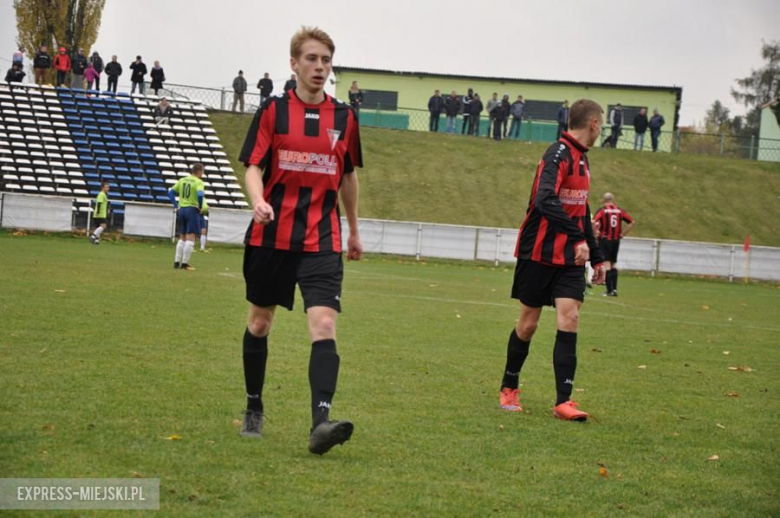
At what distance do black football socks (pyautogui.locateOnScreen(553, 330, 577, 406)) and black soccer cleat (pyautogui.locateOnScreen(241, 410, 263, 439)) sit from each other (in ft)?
7.76

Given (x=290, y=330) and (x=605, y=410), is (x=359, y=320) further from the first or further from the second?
(x=605, y=410)

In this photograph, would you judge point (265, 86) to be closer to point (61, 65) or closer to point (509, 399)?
point (61, 65)

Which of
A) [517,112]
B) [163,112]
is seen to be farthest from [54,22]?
[517,112]

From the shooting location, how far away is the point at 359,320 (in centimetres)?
1295

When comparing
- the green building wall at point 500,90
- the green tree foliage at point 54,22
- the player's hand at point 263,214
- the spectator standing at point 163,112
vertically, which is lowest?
the player's hand at point 263,214

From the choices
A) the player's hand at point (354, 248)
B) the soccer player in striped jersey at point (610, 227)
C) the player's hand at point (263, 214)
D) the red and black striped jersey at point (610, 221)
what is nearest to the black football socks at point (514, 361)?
the player's hand at point (354, 248)

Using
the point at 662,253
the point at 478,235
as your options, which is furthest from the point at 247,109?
Answer: the point at 662,253

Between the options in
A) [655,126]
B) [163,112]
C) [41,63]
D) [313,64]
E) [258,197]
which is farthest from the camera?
[655,126]

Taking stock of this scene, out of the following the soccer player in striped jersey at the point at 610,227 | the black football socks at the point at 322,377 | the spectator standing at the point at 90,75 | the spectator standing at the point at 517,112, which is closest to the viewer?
the black football socks at the point at 322,377

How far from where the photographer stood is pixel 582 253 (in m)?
7.25

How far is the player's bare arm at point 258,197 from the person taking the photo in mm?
5340

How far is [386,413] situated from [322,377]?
137 centimetres

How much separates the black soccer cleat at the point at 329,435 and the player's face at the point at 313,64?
5.96 feet

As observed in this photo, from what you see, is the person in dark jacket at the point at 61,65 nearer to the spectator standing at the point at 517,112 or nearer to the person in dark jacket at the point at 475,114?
the person in dark jacket at the point at 475,114
